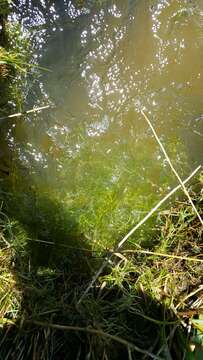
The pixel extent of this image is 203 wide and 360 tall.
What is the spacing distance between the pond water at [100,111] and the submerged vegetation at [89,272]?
10 mm

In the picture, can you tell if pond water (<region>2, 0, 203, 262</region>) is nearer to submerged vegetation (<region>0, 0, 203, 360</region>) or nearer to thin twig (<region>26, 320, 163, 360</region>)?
submerged vegetation (<region>0, 0, 203, 360</region>)

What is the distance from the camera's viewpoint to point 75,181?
1913 millimetres

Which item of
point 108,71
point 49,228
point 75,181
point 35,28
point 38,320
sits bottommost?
point 38,320

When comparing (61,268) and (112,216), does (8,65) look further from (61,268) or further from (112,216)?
(61,268)

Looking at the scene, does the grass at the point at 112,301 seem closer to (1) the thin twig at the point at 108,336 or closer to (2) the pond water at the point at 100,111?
(1) the thin twig at the point at 108,336

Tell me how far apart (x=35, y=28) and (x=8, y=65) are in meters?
0.20

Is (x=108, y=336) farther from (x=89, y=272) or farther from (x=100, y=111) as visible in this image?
(x=100, y=111)

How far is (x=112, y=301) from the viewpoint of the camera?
1.88 metres

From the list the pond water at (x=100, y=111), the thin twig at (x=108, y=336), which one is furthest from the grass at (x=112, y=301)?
the pond water at (x=100, y=111)

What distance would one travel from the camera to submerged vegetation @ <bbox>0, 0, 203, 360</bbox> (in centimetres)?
181

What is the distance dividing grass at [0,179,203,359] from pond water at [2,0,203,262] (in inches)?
4.8

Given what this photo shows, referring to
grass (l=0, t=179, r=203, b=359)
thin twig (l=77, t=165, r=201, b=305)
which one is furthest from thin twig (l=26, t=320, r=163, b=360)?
thin twig (l=77, t=165, r=201, b=305)

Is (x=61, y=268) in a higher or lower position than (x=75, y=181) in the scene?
lower

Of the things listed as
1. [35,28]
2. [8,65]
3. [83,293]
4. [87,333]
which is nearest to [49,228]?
[83,293]
